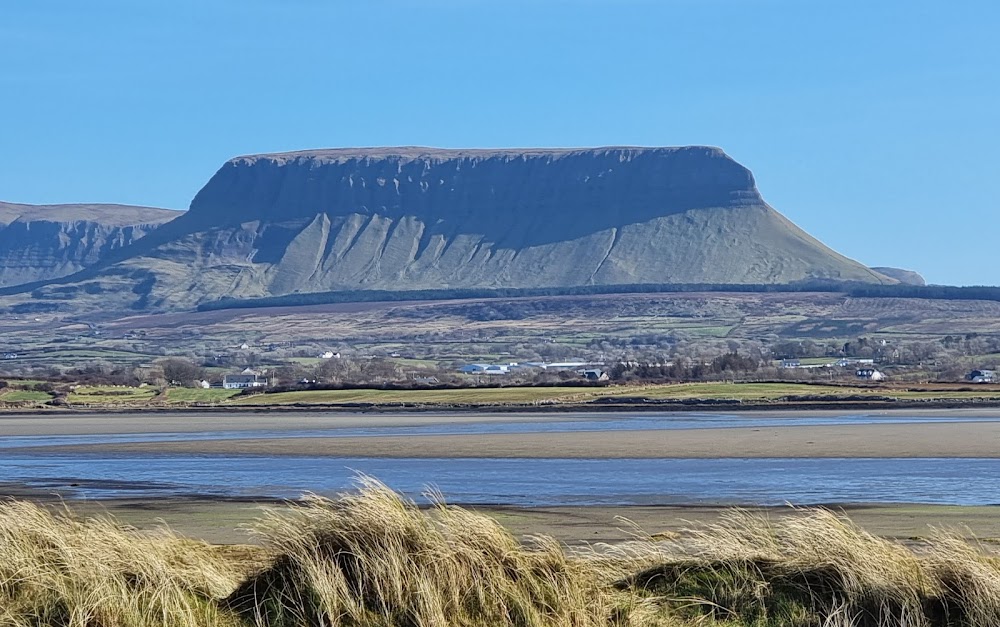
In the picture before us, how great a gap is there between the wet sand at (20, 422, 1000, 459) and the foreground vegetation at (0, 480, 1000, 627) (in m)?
29.5

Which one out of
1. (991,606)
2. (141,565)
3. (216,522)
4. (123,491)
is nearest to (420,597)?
(141,565)

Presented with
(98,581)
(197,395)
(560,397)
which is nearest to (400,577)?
(98,581)

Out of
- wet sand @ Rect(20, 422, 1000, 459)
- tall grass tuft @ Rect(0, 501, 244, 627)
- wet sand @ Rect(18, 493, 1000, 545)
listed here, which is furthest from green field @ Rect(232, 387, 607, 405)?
tall grass tuft @ Rect(0, 501, 244, 627)

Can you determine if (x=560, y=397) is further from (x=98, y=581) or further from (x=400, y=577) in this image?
(x=98, y=581)

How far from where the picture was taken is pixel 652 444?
152 feet

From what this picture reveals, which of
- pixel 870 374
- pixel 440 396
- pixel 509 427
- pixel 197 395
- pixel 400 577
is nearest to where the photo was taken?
→ pixel 400 577

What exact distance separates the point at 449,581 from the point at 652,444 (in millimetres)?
36467

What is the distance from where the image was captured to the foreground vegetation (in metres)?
10.4

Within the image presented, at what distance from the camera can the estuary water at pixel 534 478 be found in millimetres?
27641

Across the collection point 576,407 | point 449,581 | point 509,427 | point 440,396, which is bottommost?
point 440,396

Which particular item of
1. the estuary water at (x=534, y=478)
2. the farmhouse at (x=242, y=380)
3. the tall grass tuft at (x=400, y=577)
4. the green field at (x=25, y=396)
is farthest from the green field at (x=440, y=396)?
the tall grass tuft at (x=400, y=577)

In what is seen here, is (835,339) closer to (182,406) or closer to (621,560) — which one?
(182,406)

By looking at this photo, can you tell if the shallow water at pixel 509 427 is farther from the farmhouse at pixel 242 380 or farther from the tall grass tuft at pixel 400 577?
the farmhouse at pixel 242 380

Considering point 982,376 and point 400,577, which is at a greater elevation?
point 400,577
